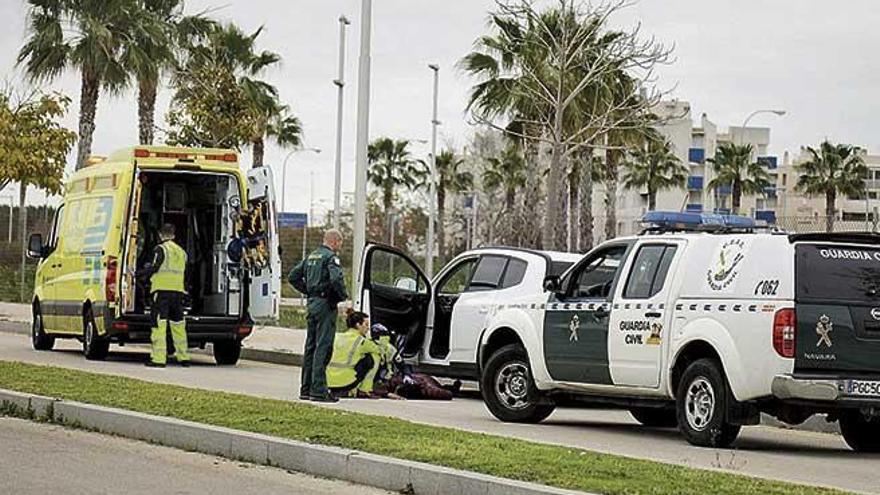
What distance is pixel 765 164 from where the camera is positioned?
8356 centimetres

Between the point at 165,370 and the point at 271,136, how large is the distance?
3487cm

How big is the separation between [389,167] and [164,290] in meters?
55.6

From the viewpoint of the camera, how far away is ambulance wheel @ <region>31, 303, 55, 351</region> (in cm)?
2552

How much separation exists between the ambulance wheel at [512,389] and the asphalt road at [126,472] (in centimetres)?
416

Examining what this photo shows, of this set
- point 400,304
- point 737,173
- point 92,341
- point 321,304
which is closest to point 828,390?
point 321,304

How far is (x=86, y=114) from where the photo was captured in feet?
136

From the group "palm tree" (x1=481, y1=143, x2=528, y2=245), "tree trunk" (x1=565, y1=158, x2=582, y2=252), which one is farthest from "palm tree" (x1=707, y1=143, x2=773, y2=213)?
"tree trunk" (x1=565, y1=158, x2=582, y2=252)

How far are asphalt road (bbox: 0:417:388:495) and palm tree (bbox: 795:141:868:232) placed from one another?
61991 mm

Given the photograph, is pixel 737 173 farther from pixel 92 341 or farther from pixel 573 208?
pixel 92 341

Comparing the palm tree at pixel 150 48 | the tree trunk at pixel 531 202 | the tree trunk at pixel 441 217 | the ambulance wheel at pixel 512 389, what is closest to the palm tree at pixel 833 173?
the tree trunk at pixel 441 217

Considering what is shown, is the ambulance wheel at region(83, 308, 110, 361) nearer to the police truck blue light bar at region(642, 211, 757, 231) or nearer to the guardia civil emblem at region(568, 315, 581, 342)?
the police truck blue light bar at region(642, 211, 757, 231)

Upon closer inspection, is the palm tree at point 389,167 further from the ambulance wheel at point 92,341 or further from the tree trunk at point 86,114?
the ambulance wheel at point 92,341

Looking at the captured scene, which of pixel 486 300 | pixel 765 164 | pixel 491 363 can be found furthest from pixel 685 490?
pixel 765 164

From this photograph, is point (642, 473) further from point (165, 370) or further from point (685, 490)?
point (165, 370)
